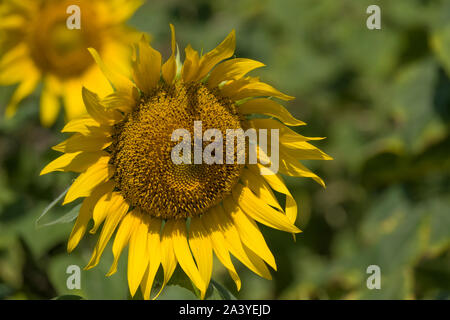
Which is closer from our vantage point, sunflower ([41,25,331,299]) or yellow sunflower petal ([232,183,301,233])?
sunflower ([41,25,331,299])

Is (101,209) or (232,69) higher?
(232,69)

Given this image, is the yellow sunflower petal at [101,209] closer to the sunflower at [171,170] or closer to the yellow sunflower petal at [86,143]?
the sunflower at [171,170]

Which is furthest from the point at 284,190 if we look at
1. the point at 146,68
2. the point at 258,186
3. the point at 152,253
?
the point at 146,68

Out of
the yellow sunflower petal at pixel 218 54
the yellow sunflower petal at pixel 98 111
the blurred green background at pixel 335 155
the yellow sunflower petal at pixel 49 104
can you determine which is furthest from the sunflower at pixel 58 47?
the yellow sunflower petal at pixel 218 54

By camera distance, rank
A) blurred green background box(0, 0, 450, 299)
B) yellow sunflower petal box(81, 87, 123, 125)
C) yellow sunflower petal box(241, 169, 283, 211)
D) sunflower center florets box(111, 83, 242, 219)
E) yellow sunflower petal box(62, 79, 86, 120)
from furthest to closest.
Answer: yellow sunflower petal box(62, 79, 86, 120), blurred green background box(0, 0, 450, 299), yellow sunflower petal box(241, 169, 283, 211), sunflower center florets box(111, 83, 242, 219), yellow sunflower petal box(81, 87, 123, 125)

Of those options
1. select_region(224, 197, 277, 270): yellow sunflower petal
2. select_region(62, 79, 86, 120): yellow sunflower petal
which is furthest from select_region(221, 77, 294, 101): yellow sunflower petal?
select_region(62, 79, 86, 120): yellow sunflower petal

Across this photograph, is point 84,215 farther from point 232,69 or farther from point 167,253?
point 232,69

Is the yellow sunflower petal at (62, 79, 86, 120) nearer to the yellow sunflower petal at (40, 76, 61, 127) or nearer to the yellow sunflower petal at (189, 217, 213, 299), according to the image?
the yellow sunflower petal at (40, 76, 61, 127)
